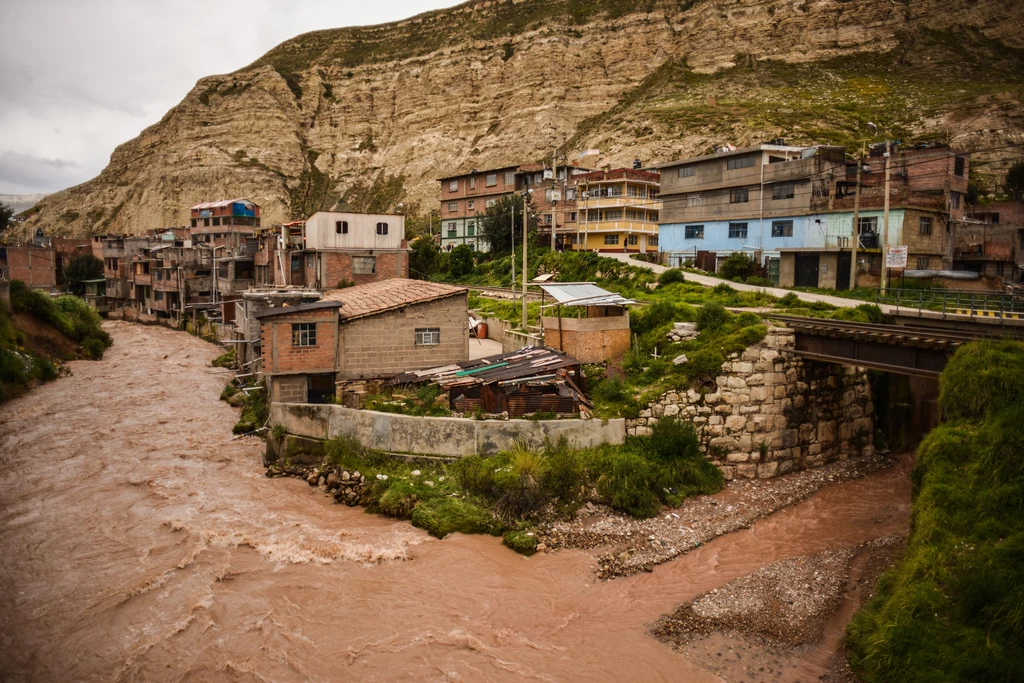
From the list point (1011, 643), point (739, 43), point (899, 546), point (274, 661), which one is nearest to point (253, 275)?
point (274, 661)

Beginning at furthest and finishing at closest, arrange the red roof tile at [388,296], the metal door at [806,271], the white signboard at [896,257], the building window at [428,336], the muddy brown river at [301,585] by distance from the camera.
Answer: the metal door at [806,271], the white signboard at [896,257], the building window at [428,336], the red roof tile at [388,296], the muddy brown river at [301,585]

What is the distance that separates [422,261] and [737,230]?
70.1 ft

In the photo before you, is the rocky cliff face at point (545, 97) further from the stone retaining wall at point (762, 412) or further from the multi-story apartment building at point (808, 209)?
the stone retaining wall at point (762, 412)

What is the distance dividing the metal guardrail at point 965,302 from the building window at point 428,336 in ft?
51.3

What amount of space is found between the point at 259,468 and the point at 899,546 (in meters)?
17.7

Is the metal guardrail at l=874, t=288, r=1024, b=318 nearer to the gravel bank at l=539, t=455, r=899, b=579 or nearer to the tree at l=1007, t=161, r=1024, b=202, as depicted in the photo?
the gravel bank at l=539, t=455, r=899, b=579

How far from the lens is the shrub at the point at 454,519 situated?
1568cm

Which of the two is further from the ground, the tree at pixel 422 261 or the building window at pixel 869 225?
the building window at pixel 869 225

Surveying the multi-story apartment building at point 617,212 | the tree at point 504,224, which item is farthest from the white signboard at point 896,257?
the tree at point 504,224

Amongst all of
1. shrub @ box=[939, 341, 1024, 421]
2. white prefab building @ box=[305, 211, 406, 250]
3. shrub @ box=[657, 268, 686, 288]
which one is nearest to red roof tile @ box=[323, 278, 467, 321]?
shrub @ box=[657, 268, 686, 288]

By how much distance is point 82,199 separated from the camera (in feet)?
340

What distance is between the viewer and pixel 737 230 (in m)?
37.6

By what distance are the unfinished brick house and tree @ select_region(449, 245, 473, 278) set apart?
71.1 ft

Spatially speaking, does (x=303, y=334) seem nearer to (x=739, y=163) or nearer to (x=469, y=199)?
(x=739, y=163)
